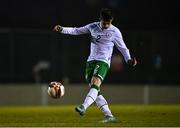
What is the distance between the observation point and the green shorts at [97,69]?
43.1 ft

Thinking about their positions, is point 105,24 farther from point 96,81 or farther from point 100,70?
point 96,81

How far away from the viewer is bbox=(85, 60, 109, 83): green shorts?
1315 centimetres

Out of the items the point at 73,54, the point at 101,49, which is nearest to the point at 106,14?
the point at 101,49

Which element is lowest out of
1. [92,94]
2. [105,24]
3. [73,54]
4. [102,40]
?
[73,54]

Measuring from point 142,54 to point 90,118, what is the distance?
13376mm

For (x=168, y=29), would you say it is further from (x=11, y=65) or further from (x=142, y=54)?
(x=11, y=65)

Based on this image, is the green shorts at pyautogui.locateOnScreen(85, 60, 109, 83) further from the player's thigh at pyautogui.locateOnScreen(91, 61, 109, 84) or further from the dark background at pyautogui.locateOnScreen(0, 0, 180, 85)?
the dark background at pyautogui.locateOnScreen(0, 0, 180, 85)

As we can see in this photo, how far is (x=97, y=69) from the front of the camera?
43.3 feet

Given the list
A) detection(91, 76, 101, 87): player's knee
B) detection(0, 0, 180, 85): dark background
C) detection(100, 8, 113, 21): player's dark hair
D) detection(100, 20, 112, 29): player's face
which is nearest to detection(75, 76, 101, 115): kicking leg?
detection(91, 76, 101, 87): player's knee

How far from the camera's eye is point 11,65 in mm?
28875

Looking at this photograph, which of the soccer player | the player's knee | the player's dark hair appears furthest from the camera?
the soccer player

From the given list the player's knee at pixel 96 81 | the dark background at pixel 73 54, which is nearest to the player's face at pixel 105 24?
the player's knee at pixel 96 81

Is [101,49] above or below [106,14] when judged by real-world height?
below

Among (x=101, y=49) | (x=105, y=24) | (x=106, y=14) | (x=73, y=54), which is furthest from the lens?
(x=73, y=54)
